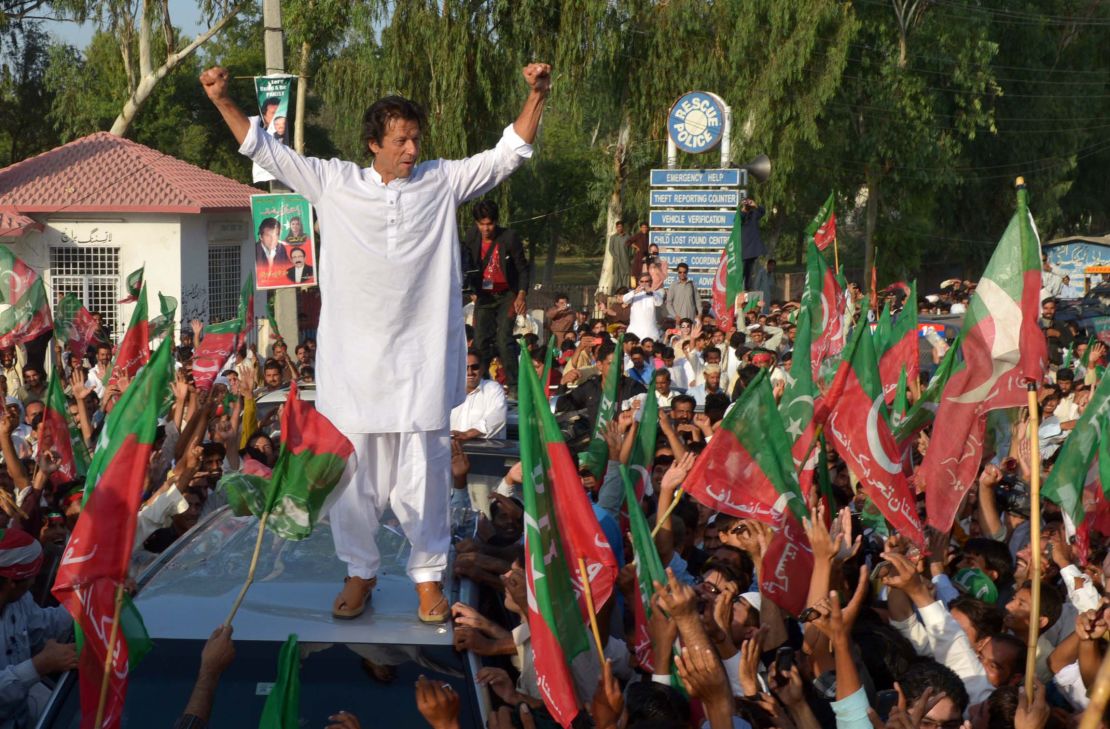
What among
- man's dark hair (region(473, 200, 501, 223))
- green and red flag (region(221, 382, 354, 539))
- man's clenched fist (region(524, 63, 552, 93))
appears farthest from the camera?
man's dark hair (region(473, 200, 501, 223))

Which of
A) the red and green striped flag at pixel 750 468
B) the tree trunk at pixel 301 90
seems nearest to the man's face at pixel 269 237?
the red and green striped flag at pixel 750 468

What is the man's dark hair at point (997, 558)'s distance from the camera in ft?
20.8

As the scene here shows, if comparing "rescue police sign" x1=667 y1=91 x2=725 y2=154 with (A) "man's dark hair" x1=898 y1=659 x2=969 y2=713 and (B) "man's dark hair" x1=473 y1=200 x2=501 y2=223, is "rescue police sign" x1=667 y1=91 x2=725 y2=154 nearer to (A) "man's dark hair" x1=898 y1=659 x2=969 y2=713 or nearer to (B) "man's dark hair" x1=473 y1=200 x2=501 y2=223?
(B) "man's dark hair" x1=473 y1=200 x2=501 y2=223

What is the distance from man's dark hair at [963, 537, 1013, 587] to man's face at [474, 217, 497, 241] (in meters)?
4.79

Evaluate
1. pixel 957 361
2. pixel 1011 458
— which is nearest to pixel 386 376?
pixel 957 361

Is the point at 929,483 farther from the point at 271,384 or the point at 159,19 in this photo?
the point at 159,19

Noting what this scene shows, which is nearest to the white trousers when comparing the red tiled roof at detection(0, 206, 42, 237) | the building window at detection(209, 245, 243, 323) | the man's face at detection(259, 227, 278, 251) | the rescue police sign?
the man's face at detection(259, 227, 278, 251)

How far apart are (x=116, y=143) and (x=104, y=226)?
2542mm

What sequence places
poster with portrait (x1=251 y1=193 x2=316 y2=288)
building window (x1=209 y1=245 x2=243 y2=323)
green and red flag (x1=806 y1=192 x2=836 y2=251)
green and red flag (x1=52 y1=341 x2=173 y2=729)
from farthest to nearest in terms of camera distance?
1. building window (x1=209 y1=245 x2=243 y2=323)
2. poster with portrait (x1=251 y1=193 x2=316 y2=288)
3. green and red flag (x1=806 y1=192 x2=836 y2=251)
4. green and red flag (x1=52 y1=341 x2=173 y2=729)

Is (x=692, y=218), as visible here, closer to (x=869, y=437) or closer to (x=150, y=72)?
(x=869, y=437)

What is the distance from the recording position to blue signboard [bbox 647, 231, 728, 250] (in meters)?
20.9

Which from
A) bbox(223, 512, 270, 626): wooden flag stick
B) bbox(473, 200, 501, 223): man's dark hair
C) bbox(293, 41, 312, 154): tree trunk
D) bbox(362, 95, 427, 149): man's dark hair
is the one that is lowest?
bbox(223, 512, 270, 626): wooden flag stick

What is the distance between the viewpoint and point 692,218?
21125 millimetres

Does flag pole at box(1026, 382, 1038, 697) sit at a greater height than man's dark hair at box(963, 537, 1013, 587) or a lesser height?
greater
